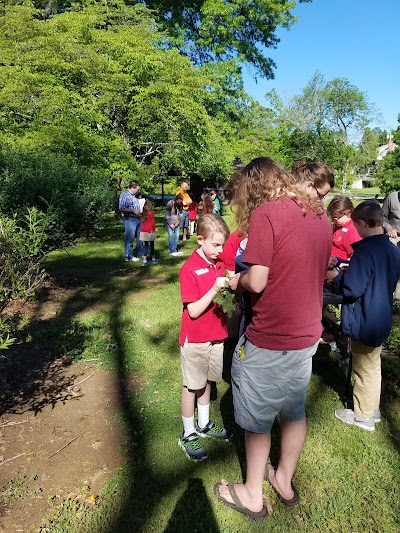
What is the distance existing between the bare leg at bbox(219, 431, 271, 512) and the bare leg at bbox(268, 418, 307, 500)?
140mm

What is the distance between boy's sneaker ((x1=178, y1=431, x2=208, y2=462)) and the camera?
113 inches

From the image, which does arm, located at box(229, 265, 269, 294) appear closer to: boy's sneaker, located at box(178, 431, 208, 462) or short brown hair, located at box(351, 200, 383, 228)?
short brown hair, located at box(351, 200, 383, 228)

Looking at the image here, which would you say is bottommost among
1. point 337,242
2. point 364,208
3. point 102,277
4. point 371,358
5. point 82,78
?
point 102,277

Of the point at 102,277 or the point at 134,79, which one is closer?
the point at 102,277

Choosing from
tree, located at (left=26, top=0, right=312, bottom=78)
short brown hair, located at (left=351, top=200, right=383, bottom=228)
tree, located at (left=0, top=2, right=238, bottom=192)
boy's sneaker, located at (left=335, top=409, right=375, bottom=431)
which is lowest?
boy's sneaker, located at (left=335, top=409, right=375, bottom=431)

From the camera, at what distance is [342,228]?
4477mm

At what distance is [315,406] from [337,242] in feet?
6.05

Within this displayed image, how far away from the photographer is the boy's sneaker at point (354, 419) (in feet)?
10.3

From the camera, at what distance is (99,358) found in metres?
4.57

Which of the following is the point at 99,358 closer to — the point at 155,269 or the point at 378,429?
the point at 378,429

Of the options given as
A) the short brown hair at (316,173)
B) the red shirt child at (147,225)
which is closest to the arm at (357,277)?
the short brown hair at (316,173)

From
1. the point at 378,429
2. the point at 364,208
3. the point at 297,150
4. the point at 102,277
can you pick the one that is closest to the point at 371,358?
the point at 378,429

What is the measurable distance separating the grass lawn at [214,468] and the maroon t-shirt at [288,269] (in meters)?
1.17

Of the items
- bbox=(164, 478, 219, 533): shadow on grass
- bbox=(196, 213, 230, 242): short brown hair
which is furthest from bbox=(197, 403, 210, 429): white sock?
bbox=(196, 213, 230, 242): short brown hair
